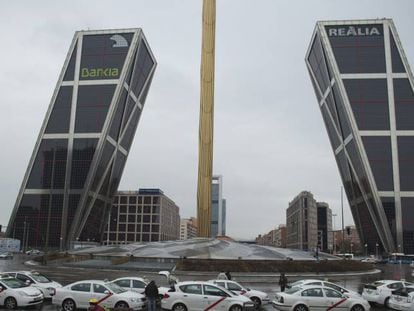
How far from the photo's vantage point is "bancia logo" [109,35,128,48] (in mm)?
109250

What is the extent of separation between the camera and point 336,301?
67.7 ft

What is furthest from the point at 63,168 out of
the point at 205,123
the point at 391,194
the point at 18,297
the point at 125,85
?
the point at 18,297

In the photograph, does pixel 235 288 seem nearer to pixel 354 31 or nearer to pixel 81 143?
pixel 81 143

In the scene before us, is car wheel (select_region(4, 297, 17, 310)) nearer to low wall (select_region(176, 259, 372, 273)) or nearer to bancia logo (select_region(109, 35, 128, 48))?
low wall (select_region(176, 259, 372, 273))

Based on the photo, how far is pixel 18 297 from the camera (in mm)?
20953

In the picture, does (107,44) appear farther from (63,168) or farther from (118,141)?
→ (63,168)

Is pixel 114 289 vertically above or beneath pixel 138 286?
above

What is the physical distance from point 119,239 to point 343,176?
8765cm

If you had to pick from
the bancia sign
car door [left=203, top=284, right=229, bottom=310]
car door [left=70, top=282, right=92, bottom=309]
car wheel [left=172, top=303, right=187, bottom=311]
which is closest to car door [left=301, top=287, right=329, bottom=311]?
car door [left=203, top=284, right=229, bottom=310]

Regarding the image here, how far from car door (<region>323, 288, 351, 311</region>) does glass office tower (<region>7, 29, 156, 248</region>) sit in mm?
85891

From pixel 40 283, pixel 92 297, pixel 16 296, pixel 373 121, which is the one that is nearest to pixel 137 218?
pixel 373 121

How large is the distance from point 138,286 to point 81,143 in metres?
84.3

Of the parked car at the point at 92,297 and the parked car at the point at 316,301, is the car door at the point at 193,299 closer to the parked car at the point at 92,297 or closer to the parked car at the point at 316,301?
the parked car at the point at 92,297

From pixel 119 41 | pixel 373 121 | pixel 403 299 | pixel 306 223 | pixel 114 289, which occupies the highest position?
pixel 119 41
